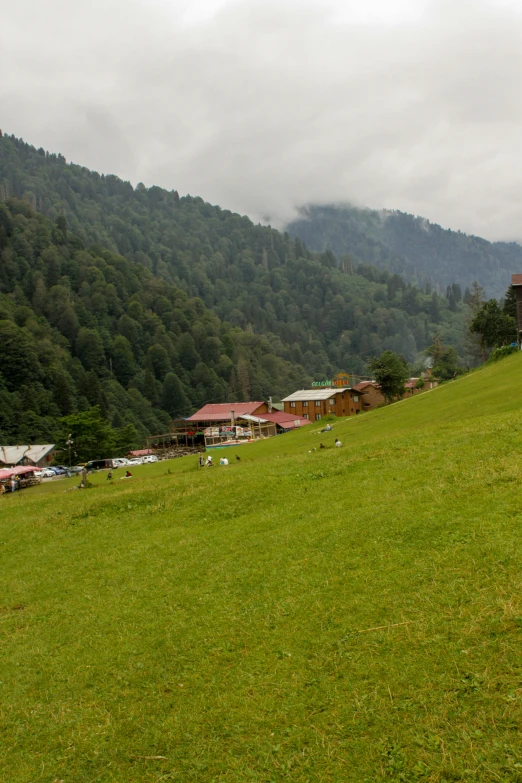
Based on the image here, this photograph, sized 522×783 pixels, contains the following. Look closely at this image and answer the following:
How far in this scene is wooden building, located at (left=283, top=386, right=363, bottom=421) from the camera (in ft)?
→ 315

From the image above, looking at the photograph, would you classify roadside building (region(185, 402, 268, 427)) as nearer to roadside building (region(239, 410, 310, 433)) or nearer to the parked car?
roadside building (region(239, 410, 310, 433))

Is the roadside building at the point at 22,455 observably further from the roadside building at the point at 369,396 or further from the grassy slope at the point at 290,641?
the grassy slope at the point at 290,641

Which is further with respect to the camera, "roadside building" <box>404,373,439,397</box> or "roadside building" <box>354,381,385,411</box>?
"roadside building" <box>354,381,385,411</box>

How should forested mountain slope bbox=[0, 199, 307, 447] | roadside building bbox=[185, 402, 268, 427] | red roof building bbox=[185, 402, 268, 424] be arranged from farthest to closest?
forested mountain slope bbox=[0, 199, 307, 447]
red roof building bbox=[185, 402, 268, 424]
roadside building bbox=[185, 402, 268, 427]

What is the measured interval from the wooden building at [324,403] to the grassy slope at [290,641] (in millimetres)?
81264

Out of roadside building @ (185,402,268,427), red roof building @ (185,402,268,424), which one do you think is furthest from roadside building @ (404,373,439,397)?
roadside building @ (185,402,268,427)

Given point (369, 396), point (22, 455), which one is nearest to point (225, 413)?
point (369, 396)

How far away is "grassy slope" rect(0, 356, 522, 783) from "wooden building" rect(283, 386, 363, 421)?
81264 mm

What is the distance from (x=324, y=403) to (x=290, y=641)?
3487 inches

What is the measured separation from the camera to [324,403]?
3775 inches

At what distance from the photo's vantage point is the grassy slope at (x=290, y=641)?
238 inches

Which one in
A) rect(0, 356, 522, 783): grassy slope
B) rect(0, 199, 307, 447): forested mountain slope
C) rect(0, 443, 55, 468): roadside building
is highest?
rect(0, 199, 307, 447): forested mountain slope

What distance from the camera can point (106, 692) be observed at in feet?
25.5

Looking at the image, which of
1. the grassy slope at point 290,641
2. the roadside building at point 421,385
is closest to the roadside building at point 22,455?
the roadside building at point 421,385
